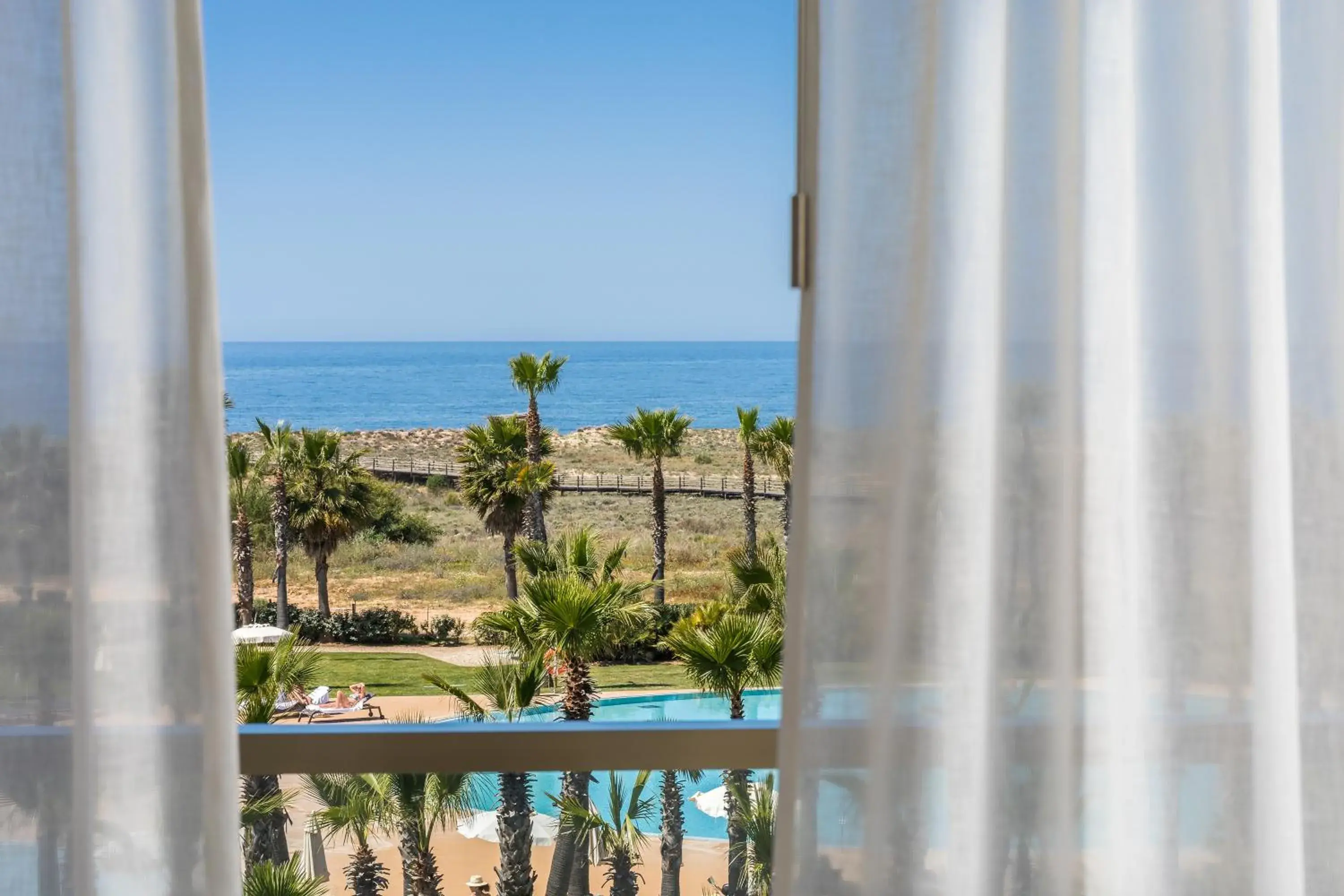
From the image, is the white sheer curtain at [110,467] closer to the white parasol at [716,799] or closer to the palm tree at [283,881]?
the palm tree at [283,881]

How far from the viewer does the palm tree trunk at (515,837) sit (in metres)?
1.13

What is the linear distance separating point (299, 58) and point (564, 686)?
1357 mm

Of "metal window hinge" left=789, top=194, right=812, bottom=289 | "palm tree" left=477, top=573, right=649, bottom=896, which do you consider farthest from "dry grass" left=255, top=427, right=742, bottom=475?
"metal window hinge" left=789, top=194, right=812, bottom=289

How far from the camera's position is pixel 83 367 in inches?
32.9

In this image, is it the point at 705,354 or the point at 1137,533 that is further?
the point at 705,354

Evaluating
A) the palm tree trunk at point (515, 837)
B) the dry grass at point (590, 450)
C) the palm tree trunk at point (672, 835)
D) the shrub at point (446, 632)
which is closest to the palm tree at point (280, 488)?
the dry grass at point (590, 450)

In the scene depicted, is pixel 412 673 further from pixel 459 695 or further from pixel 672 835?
pixel 672 835

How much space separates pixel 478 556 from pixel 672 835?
757 mm

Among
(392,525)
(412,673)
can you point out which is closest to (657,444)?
(392,525)

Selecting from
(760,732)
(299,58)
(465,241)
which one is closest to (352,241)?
(465,241)

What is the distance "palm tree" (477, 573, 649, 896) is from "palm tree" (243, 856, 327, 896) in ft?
2.06

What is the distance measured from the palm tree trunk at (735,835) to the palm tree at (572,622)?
0.60m

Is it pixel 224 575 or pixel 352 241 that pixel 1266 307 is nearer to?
pixel 224 575

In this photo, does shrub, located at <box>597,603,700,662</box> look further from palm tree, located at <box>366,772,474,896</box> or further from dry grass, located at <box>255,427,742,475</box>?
palm tree, located at <box>366,772,474,896</box>
